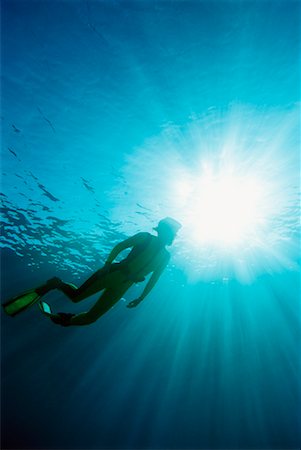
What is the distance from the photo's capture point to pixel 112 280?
165 inches

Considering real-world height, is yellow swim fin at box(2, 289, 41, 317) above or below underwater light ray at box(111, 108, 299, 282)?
below

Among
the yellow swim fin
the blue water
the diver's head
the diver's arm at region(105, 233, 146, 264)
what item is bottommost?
the yellow swim fin

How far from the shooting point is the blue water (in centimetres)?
636

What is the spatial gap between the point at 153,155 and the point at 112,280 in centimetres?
654

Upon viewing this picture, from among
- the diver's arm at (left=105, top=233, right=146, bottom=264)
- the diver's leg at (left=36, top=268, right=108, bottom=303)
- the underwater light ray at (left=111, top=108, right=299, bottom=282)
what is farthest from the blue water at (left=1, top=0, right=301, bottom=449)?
the diver's leg at (left=36, top=268, right=108, bottom=303)

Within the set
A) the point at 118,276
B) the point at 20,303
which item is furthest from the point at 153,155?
the point at 20,303

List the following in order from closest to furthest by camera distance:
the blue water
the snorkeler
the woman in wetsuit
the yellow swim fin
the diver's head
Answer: the yellow swim fin
the snorkeler
the woman in wetsuit
the diver's head
the blue water

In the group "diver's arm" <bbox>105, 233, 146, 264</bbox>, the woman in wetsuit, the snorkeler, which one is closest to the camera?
the snorkeler

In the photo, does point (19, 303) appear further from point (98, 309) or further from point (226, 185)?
point (226, 185)

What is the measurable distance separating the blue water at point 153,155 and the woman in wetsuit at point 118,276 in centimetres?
496

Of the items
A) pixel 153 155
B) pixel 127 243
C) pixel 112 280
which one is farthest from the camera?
pixel 153 155

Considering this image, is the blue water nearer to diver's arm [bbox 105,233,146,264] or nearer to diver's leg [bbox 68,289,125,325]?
diver's arm [bbox 105,233,146,264]

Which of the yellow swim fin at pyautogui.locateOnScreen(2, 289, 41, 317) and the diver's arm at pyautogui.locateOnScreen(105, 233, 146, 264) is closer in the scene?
the yellow swim fin at pyautogui.locateOnScreen(2, 289, 41, 317)

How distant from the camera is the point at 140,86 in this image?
748cm
